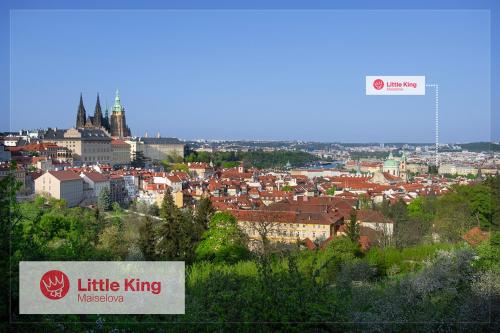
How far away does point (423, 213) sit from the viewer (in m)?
14.5

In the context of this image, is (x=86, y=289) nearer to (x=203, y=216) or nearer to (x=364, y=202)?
(x=203, y=216)

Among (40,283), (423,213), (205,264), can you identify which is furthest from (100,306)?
(423,213)

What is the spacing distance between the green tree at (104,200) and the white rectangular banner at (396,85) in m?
10.7

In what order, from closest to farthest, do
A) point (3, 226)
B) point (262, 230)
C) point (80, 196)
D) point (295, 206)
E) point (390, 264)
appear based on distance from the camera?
point (3, 226) < point (390, 264) < point (262, 230) < point (295, 206) < point (80, 196)

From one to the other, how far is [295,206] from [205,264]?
367 inches

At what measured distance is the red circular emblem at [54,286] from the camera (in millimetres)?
2650

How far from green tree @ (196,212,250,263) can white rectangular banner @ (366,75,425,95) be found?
2713 mm

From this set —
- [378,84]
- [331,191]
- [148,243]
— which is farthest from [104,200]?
[378,84]

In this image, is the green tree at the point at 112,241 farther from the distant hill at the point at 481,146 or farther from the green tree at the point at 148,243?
the distant hill at the point at 481,146

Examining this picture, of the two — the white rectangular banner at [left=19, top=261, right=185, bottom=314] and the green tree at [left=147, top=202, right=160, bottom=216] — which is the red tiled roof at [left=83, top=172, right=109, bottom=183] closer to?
Result: the green tree at [left=147, top=202, right=160, bottom=216]

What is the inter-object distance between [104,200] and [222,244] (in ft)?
28.3

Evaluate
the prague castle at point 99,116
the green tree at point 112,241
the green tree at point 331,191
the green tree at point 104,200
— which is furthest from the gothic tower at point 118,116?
the green tree at point 331,191

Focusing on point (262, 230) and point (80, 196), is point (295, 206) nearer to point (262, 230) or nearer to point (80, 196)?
point (262, 230)

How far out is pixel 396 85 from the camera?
123 inches
